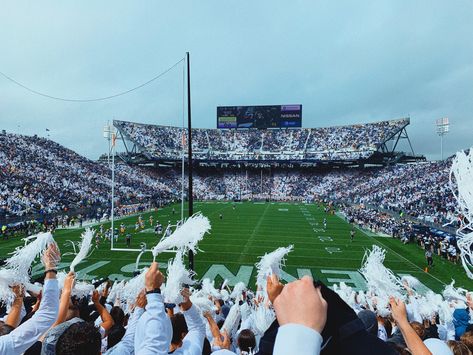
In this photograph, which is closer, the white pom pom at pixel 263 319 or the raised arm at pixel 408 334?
the raised arm at pixel 408 334

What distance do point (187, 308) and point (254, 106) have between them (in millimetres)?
69400

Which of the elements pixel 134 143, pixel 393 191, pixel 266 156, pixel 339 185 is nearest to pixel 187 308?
pixel 393 191

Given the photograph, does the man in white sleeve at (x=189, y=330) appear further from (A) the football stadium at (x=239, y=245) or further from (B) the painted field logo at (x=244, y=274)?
(B) the painted field logo at (x=244, y=274)

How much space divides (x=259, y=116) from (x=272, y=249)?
54.1 m

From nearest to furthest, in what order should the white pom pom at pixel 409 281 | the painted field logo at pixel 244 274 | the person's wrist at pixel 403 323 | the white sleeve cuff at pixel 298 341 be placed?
the white sleeve cuff at pixel 298 341 < the person's wrist at pixel 403 323 < the white pom pom at pixel 409 281 < the painted field logo at pixel 244 274

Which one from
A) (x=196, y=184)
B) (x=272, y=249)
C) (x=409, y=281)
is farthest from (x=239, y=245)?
(x=196, y=184)

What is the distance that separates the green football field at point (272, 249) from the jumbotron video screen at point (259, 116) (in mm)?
44126

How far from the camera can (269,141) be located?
7119 cm

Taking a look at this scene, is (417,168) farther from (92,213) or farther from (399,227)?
(92,213)

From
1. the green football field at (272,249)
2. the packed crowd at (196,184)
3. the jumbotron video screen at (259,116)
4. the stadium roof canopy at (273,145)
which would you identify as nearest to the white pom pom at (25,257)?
the green football field at (272,249)

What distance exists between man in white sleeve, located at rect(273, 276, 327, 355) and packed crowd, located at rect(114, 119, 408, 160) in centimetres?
6373

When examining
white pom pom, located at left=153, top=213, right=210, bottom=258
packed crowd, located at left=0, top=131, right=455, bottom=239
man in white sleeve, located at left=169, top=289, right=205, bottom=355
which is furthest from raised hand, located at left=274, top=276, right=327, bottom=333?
packed crowd, located at left=0, top=131, right=455, bottom=239

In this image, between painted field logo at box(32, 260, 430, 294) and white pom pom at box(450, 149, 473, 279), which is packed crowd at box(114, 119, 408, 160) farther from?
white pom pom at box(450, 149, 473, 279)

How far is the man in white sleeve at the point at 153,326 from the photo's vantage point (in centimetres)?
212
